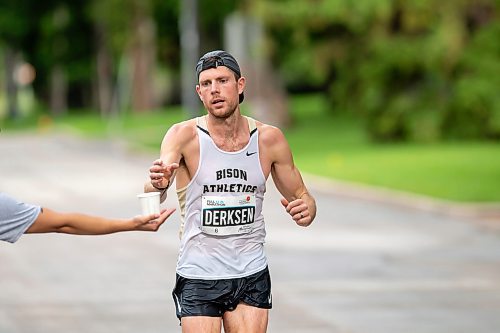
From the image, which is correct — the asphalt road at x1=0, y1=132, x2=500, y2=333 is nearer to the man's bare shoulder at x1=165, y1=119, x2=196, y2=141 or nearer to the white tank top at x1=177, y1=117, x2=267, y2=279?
the white tank top at x1=177, y1=117, x2=267, y2=279

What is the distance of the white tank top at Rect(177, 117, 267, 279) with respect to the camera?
708 cm

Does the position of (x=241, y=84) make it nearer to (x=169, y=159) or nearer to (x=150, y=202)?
(x=169, y=159)

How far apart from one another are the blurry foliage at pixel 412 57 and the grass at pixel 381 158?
997 mm

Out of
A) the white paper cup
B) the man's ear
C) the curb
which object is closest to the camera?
the white paper cup

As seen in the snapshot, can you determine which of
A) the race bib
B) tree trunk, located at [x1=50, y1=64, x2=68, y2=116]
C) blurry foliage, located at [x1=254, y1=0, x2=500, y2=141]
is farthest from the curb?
tree trunk, located at [x1=50, y1=64, x2=68, y2=116]

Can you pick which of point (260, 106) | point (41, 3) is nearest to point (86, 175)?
point (260, 106)

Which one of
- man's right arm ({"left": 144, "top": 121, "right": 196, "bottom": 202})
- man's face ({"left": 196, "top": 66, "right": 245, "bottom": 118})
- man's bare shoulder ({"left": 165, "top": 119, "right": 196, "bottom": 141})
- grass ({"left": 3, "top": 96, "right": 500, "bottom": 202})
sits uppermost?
man's face ({"left": 196, "top": 66, "right": 245, "bottom": 118})

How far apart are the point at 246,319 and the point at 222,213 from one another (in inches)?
20.4

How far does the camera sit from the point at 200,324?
23.4 feet

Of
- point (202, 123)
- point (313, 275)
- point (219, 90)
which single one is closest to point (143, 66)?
point (313, 275)

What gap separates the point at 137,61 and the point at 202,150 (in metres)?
66.0

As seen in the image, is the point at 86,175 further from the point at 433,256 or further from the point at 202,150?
the point at 202,150

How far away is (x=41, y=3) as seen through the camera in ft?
276

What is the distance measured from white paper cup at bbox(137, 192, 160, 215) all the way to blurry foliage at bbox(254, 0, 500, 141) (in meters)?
32.4
